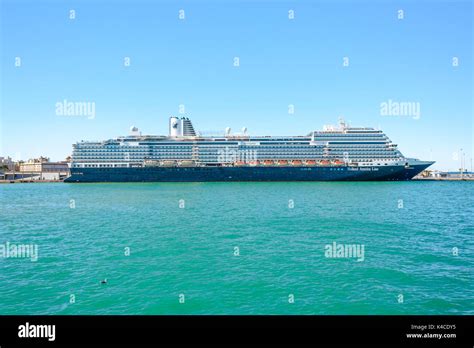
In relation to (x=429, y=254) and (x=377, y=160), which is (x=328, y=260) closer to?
(x=429, y=254)

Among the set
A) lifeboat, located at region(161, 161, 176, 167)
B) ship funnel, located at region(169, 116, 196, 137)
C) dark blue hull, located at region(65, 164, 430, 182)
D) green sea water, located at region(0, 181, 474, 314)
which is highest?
ship funnel, located at region(169, 116, 196, 137)

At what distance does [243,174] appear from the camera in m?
75.7

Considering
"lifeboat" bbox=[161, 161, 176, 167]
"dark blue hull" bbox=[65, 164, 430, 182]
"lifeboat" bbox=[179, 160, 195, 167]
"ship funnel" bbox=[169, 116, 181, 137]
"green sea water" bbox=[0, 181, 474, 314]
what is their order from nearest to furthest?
1. "green sea water" bbox=[0, 181, 474, 314]
2. "dark blue hull" bbox=[65, 164, 430, 182]
3. "lifeboat" bbox=[161, 161, 176, 167]
4. "lifeboat" bbox=[179, 160, 195, 167]
5. "ship funnel" bbox=[169, 116, 181, 137]

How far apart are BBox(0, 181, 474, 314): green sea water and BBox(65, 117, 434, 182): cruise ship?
51.8 meters

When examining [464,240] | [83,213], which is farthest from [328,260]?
[83,213]

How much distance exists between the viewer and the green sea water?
30.8 ft

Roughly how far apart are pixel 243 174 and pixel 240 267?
63343 mm

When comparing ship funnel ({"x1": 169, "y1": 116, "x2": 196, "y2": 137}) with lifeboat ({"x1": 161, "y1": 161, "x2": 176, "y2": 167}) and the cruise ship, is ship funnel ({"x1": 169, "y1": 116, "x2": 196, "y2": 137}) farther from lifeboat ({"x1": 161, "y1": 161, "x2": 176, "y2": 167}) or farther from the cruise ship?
lifeboat ({"x1": 161, "y1": 161, "x2": 176, "y2": 167})

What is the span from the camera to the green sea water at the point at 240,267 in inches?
370

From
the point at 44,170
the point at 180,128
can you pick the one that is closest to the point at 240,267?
the point at 180,128

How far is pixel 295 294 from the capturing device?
9.95 m

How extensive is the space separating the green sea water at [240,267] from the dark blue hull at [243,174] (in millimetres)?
50586

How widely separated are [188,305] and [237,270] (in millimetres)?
3220

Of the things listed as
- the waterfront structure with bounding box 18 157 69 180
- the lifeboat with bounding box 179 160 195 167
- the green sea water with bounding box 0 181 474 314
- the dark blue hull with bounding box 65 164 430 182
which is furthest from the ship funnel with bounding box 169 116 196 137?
the green sea water with bounding box 0 181 474 314
